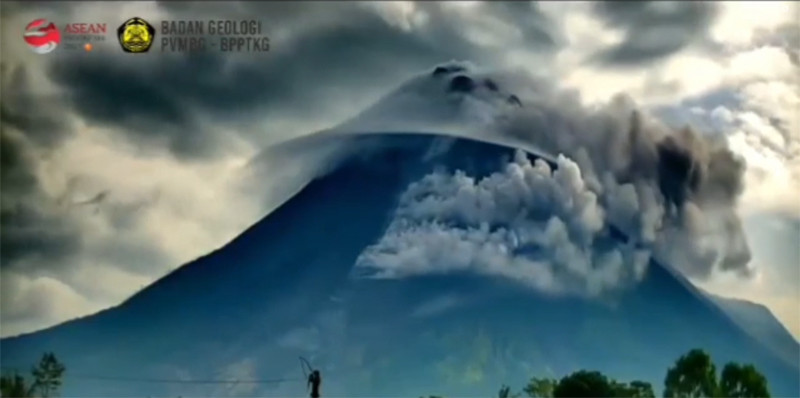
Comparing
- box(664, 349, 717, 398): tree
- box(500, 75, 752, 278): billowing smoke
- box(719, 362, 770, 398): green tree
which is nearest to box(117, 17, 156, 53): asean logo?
box(500, 75, 752, 278): billowing smoke

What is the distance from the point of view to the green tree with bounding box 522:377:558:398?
5555 millimetres

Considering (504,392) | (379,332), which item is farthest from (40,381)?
(504,392)

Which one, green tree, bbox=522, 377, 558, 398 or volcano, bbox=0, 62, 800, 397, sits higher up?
volcano, bbox=0, 62, 800, 397

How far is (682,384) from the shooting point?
5.51m

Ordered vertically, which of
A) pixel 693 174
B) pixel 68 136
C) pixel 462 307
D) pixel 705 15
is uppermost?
pixel 705 15

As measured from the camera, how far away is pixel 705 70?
5.64 m

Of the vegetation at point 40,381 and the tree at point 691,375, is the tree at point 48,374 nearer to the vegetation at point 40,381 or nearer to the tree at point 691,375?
the vegetation at point 40,381

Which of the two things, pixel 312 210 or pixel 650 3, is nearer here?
pixel 650 3

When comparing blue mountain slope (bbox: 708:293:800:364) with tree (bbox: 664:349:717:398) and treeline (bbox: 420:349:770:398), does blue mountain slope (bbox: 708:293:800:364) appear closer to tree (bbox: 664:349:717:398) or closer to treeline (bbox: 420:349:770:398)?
treeline (bbox: 420:349:770:398)

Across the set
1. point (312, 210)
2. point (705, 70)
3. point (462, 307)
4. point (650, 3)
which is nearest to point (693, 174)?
point (705, 70)

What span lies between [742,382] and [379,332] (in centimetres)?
201

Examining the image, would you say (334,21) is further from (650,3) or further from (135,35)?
(650,3)

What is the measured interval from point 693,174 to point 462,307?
150 cm

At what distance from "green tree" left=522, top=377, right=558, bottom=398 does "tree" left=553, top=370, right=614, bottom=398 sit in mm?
30
